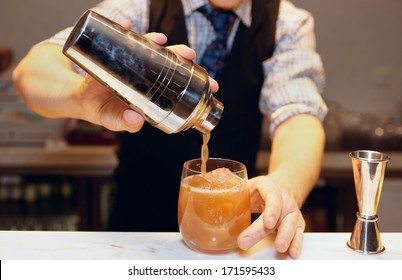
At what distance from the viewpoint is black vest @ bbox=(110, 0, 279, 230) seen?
1.66 m

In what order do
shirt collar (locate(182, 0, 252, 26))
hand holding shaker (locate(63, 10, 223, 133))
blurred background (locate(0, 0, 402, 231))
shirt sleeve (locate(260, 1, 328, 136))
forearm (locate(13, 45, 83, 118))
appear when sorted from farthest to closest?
blurred background (locate(0, 0, 402, 231)) → shirt collar (locate(182, 0, 252, 26)) → shirt sleeve (locate(260, 1, 328, 136)) → forearm (locate(13, 45, 83, 118)) → hand holding shaker (locate(63, 10, 223, 133))

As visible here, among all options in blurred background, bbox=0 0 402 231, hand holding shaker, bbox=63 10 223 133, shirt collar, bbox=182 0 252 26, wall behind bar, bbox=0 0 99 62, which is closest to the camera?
hand holding shaker, bbox=63 10 223 133

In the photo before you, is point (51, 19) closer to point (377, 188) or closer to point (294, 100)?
point (294, 100)

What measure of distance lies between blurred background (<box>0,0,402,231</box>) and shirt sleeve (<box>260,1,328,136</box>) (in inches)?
35.8

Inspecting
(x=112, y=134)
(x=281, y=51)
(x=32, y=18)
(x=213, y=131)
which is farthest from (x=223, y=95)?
(x=32, y=18)

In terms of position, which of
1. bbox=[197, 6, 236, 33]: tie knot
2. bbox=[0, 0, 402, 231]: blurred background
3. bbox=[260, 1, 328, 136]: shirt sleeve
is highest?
bbox=[197, 6, 236, 33]: tie knot

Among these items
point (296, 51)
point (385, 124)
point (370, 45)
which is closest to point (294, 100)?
point (296, 51)

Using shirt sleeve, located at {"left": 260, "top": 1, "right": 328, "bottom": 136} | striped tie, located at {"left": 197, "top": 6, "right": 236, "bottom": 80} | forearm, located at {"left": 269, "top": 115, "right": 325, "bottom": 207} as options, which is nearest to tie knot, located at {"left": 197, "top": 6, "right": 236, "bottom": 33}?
striped tie, located at {"left": 197, "top": 6, "right": 236, "bottom": 80}

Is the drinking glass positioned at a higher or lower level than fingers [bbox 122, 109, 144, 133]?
lower

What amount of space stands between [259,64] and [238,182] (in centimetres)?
78

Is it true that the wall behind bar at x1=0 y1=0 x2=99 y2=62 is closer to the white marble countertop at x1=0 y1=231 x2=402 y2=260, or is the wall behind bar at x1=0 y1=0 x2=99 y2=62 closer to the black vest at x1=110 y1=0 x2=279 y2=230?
the black vest at x1=110 y1=0 x2=279 y2=230

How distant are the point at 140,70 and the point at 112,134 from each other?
1.88m

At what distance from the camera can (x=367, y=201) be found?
39.1 inches

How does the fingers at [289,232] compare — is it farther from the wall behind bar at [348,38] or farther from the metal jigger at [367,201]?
the wall behind bar at [348,38]
